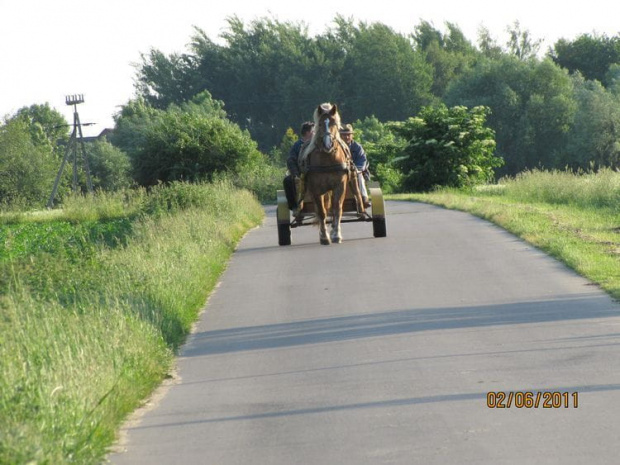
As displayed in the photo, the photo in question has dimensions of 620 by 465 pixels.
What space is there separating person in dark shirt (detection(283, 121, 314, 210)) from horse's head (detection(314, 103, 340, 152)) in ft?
3.18

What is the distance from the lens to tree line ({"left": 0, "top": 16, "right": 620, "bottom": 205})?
76.8 m

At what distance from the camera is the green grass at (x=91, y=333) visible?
684cm

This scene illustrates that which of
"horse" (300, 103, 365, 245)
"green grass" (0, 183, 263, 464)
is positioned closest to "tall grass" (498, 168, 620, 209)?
"horse" (300, 103, 365, 245)

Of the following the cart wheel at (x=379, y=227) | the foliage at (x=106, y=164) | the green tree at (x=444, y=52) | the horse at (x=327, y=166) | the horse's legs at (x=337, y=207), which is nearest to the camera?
the horse at (x=327, y=166)

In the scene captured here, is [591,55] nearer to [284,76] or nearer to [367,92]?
[367,92]

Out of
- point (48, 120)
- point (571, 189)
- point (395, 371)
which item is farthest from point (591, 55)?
point (395, 371)

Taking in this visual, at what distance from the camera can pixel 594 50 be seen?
95688 mm

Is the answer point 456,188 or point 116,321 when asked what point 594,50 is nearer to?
point 456,188

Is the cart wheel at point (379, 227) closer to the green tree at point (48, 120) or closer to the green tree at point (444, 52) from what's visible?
the green tree at point (444, 52)

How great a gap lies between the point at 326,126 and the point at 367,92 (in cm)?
7810

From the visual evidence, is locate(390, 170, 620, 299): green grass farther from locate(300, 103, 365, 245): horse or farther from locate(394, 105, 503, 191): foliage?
locate(300, 103, 365, 245): horse
